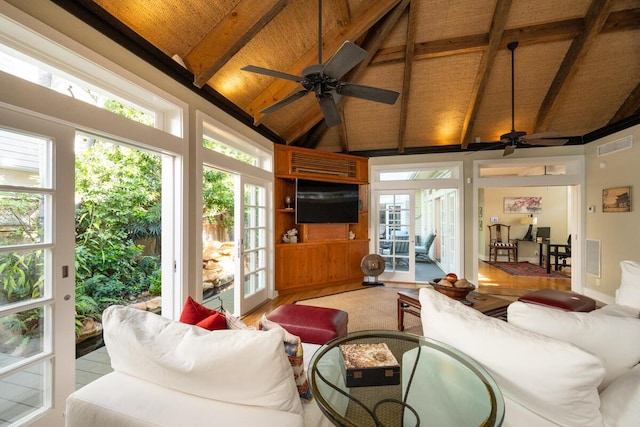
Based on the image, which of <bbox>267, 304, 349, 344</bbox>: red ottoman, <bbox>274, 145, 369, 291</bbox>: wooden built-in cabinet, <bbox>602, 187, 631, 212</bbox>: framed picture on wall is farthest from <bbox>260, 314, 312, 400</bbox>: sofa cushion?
<bbox>602, 187, 631, 212</bbox>: framed picture on wall

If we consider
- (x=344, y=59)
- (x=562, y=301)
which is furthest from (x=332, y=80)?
(x=562, y=301)

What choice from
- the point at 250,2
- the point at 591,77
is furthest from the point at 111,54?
the point at 591,77

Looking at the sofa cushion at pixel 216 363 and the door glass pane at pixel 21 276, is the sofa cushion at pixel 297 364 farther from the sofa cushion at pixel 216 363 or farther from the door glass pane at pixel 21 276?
the door glass pane at pixel 21 276

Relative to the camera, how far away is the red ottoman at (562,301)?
104 inches

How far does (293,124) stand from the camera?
4699 millimetres

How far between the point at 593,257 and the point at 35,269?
707 cm

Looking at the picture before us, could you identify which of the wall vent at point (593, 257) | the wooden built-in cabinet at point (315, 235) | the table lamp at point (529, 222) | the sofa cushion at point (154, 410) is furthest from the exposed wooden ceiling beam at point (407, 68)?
the table lamp at point (529, 222)

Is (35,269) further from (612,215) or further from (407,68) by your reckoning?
(612,215)

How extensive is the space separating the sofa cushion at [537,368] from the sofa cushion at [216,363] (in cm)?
82

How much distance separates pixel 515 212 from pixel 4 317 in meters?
10.2

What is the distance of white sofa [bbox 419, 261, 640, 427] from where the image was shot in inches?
36.3

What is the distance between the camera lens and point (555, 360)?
0.94 m

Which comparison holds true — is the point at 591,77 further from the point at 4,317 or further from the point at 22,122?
the point at 4,317

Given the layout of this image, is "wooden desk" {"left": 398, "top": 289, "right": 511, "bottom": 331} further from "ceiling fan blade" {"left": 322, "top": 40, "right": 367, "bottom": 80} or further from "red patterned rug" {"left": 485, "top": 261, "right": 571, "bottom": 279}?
"red patterned rug" {"left": 485, "top": 261, "right": 571, "bottom": 279}
